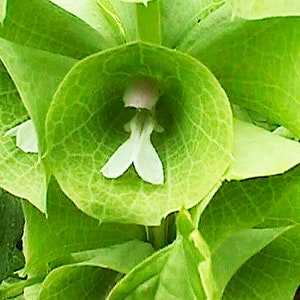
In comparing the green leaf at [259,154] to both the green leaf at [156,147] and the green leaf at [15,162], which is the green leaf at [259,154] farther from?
the green leaf at [15,162]

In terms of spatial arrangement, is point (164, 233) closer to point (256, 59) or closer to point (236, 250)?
point (236, 250)

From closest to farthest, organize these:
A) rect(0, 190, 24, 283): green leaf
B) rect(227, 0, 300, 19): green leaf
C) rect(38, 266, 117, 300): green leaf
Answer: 1. rect(227, 0, 300, 19): green leaf
2. rect(38, 266, 117, 300): green leaf
3. rect(0, 190, 24, 283): green leaf

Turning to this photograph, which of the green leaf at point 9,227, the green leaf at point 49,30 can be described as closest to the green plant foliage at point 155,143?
the green leaf at point 49,30

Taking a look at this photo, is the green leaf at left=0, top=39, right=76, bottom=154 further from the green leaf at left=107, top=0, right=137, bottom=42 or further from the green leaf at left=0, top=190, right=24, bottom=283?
the green leaf at left=0, top=190, right=24, bottom=283

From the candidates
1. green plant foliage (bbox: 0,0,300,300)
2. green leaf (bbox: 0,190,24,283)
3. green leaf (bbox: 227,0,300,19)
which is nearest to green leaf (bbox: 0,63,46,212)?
green plant foliage (bbox: 0,0,300,300)

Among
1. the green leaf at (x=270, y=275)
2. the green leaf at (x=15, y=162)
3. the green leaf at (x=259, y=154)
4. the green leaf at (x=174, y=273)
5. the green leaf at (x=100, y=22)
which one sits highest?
the green leaf at (x=100, y=22)

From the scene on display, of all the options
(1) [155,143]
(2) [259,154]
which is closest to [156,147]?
(1) [155,143]

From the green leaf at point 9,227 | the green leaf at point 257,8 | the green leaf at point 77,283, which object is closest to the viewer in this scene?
A: the green leaf at point 257,8
